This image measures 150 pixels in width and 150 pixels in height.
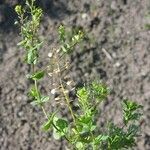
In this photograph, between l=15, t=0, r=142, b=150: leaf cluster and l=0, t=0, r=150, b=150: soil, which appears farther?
l=0, t=0, r=150, b=150: soil

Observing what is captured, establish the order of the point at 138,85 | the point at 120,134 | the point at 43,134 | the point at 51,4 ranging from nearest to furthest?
the point at 120,134
the point at 43,134
the point at 138,85
the point at 51,4

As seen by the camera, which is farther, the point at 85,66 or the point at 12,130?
the point at 85,66

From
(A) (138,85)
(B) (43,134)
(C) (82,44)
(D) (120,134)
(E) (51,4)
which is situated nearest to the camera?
(D) (120,134)

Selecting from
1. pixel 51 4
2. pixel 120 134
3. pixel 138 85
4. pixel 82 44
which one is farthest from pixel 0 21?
pixel 120 134

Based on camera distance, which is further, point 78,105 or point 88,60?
point 88,60

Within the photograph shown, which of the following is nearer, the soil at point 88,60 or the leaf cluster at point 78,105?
the leaf cluster at point 78,105

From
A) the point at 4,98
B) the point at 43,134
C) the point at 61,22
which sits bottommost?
the point at 43,134

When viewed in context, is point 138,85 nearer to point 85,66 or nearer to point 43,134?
point 85,66

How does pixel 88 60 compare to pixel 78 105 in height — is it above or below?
below
